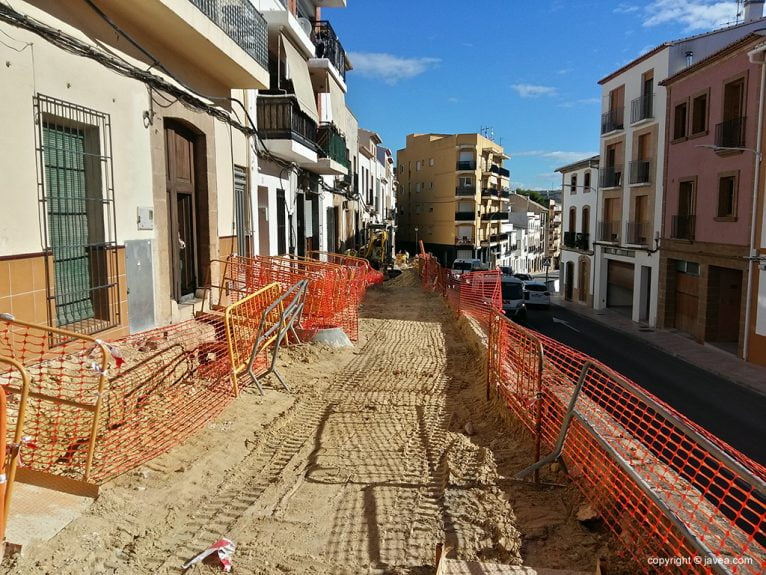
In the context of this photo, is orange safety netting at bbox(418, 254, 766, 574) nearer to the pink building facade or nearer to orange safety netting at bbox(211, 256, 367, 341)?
orange safety netting at bbox(211, 256, 367, 341)

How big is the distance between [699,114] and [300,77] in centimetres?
1521

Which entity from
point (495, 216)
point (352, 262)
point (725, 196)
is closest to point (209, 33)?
point (352, 262)

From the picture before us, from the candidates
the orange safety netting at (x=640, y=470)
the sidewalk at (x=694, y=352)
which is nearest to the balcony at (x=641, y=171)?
the sidewalk at (x=694, y=352)

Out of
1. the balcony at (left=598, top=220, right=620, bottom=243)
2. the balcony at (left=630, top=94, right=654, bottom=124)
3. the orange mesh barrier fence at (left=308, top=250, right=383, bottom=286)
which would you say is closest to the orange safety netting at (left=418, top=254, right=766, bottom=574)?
the orange mesh barrier fence at (left=308, top=250, right=383, bottom=286)

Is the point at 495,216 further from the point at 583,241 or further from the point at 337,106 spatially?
the point at 337,106

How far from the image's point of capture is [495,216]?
5941 cm

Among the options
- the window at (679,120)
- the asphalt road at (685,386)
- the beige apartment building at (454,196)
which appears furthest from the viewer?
the beige apartment building at (454,196)

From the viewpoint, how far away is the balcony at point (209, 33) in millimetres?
6996

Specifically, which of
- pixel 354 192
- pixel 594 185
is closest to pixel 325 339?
pixel 354 192

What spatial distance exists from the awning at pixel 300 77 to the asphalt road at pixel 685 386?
36.3 ft

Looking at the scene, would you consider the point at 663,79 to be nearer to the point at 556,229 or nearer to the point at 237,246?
the point at 237,246

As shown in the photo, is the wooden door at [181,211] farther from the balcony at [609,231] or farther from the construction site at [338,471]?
the balcony at [609,231]

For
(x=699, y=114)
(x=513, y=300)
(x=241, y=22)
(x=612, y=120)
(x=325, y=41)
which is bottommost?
(x=513, y=300)

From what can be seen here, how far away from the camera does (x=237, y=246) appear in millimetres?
11469
